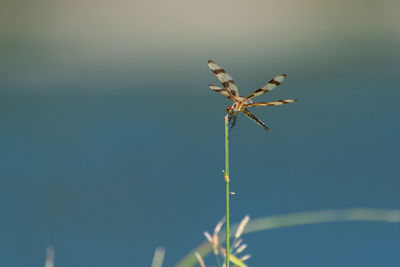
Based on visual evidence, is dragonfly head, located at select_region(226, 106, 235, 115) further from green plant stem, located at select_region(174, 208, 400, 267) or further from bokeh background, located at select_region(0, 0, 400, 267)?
bokeh background, located at select_region(0, 0, 400, 267)

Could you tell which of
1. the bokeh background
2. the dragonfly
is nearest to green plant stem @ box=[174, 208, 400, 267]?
the dragonfly

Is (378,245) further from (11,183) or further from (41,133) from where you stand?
(41,133)

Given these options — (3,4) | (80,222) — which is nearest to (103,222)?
(80,222)

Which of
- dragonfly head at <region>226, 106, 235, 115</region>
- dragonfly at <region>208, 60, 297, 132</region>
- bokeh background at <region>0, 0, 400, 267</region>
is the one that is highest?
bokeh background at <region>0, 0, 400, 267</region>

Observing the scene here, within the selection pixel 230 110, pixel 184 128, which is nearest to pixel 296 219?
pixel 230 110

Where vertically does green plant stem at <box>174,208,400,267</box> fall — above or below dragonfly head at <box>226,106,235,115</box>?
below

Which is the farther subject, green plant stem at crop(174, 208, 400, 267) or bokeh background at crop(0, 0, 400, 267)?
bokeh background at crop(0, 0, 400, 267)

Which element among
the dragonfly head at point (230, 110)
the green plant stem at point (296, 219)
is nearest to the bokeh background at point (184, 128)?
the green plant stem at point (296, 219)

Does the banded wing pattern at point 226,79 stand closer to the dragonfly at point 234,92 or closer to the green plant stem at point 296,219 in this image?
the dragonfly at point 234,92

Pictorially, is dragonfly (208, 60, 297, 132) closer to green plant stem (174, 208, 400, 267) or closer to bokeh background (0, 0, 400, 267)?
green plant stem (174, 208, 400, 267)
